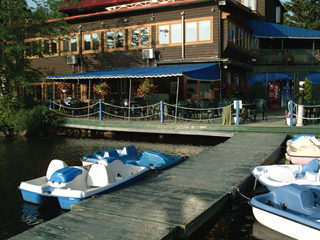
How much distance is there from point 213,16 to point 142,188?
13.2 metres

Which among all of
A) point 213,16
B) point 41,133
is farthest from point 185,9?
point 41,133

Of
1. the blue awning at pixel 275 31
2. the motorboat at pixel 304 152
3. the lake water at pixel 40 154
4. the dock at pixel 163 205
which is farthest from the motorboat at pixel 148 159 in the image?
the blue awning at pixel 275 31

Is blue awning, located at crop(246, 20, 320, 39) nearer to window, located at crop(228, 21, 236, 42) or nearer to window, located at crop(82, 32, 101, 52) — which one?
window, located at crop(228, 21, 236, 42)

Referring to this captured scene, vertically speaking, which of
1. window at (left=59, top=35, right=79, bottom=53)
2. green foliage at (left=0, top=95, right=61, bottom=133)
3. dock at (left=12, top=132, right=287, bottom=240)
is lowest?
dock at (left=12, top=132, right=287, bottom=240)

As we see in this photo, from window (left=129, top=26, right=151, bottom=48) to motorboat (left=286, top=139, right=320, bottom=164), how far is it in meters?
12.4

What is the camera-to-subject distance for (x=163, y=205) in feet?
18.4

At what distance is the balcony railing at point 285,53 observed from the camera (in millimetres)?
22922

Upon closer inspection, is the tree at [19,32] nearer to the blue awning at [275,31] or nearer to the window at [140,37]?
the window at [140,37]

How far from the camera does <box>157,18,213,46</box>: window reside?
58.1ft

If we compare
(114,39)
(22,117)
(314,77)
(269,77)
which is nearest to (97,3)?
(114,39)

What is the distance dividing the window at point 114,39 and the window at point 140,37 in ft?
2.34

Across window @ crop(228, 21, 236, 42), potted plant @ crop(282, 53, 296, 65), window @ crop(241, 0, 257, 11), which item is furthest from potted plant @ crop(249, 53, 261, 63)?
window @ crop(241, 0, 257, 11)

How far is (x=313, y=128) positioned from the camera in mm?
11922

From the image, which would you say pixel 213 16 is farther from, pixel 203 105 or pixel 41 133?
pixel 41 133
